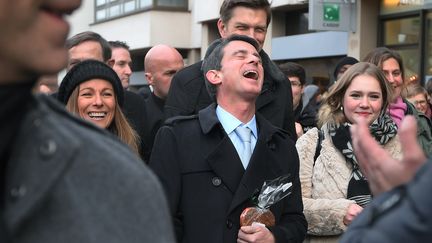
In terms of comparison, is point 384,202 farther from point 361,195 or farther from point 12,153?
point 361,195

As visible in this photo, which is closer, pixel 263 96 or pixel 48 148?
pixel 48 148

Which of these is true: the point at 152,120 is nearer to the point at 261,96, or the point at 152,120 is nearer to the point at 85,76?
the point at 261,96

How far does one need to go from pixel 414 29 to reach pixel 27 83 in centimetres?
1427

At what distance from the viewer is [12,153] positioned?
1500 millimetres

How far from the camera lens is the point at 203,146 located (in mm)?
4176

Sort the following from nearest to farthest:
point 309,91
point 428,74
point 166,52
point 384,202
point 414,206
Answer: point 414,206, point 384,202, point 166,52, point 309,91, point 428,74

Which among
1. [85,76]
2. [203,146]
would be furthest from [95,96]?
[203,146]

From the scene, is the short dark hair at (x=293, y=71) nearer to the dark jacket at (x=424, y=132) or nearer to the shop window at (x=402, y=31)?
the dark jacket at (x=424, y=132)

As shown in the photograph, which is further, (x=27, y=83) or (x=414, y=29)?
(x=414, y=29)

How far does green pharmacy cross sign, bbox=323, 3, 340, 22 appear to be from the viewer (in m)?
15.0

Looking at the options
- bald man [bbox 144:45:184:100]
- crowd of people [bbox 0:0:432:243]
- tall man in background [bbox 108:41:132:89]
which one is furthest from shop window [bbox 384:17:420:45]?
bald man [bbox 144:45:184:100]

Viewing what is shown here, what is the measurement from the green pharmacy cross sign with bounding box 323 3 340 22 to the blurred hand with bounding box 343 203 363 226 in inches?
427

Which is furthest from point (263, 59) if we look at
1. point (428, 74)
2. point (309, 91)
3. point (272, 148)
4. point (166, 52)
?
point (428, 74)

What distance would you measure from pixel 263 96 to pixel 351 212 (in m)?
0.95
